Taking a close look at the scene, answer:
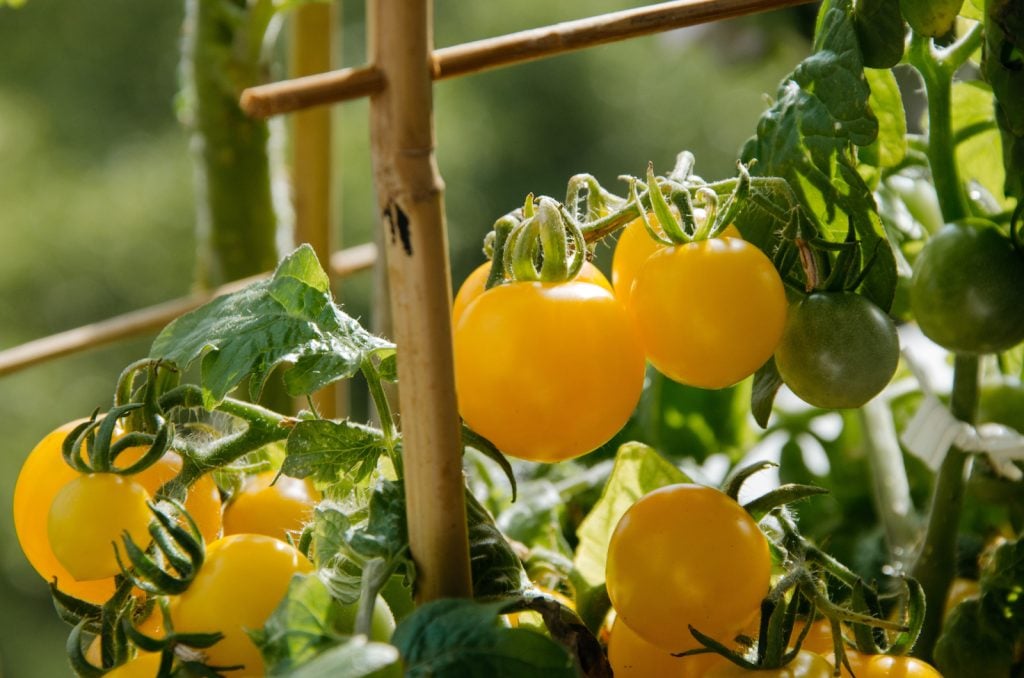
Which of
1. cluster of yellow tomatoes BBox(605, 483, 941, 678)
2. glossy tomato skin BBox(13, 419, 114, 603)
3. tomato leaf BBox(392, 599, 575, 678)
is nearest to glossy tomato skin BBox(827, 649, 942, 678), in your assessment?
cluster of yellow tomatoes BBox(605, 483, 941, 678)

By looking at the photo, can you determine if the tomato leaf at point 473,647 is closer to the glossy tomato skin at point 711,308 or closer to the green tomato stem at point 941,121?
the glossy tomato skin at point 711,308

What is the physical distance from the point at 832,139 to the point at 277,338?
0.55 ft

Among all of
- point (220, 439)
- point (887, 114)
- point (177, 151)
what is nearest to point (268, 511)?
point (220, 439)

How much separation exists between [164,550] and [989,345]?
0.25 metres

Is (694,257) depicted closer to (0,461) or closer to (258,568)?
(258,568)

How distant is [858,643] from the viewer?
311 mm

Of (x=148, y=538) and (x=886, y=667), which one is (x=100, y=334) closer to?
(x=148, y=538)

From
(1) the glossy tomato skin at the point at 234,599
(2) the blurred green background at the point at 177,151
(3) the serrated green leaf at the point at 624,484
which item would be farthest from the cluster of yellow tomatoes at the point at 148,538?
(2) the blurred green background at the point at 177,151

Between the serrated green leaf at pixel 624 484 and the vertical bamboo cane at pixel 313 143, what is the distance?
9.0 inches

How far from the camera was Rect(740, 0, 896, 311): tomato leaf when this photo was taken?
322 millimetres

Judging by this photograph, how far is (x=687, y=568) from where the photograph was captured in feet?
0.96

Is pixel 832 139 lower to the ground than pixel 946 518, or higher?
higher

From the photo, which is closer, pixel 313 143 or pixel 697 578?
pixel 697 578

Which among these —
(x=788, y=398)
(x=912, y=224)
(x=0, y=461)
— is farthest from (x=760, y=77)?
(x=912, y=224)
